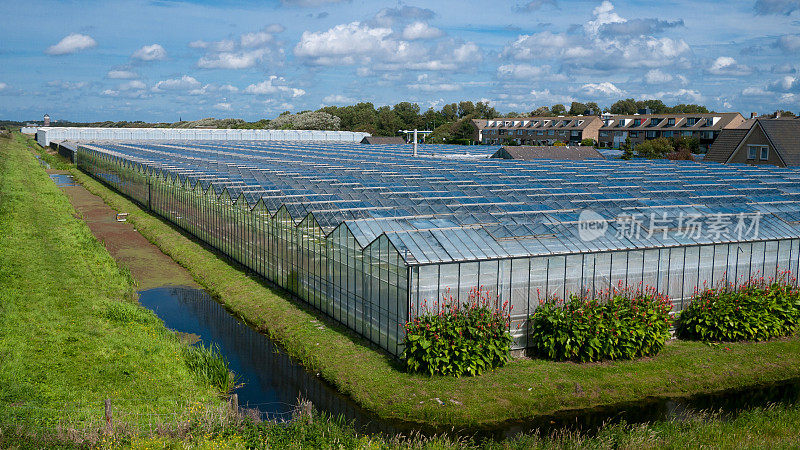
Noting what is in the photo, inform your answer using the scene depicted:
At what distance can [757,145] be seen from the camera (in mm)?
51625

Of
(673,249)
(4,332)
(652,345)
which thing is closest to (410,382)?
(652,345)

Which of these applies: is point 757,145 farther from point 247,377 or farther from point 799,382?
point 247,377

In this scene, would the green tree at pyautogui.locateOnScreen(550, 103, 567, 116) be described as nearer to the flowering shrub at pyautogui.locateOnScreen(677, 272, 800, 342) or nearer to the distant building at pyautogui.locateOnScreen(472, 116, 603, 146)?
the distant building at pyautogui.locateOnScreen(472, 116, 603, 146)

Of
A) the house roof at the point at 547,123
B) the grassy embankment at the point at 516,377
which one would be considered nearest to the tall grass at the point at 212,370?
the grassy embankment at the point at 516,377

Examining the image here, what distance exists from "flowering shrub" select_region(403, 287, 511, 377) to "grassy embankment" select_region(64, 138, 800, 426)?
0.31 meters

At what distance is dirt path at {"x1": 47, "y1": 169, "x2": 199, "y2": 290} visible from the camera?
26641 mm

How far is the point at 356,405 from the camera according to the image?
49.4ft

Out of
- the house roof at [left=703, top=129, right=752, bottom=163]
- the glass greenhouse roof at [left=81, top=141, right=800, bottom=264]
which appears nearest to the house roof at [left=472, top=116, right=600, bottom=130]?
the house roof at [left=703, top=129, right=752, bottom=163]

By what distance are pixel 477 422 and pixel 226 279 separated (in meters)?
14.5

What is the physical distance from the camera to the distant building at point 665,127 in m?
92.6

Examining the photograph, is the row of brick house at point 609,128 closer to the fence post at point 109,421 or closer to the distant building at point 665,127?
the distant building at point 665,127

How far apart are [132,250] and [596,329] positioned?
23.5 meters

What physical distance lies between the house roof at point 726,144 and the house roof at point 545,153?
937 centimetres

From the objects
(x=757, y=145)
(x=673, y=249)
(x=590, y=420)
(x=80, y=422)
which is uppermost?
(x=757, y=145)
